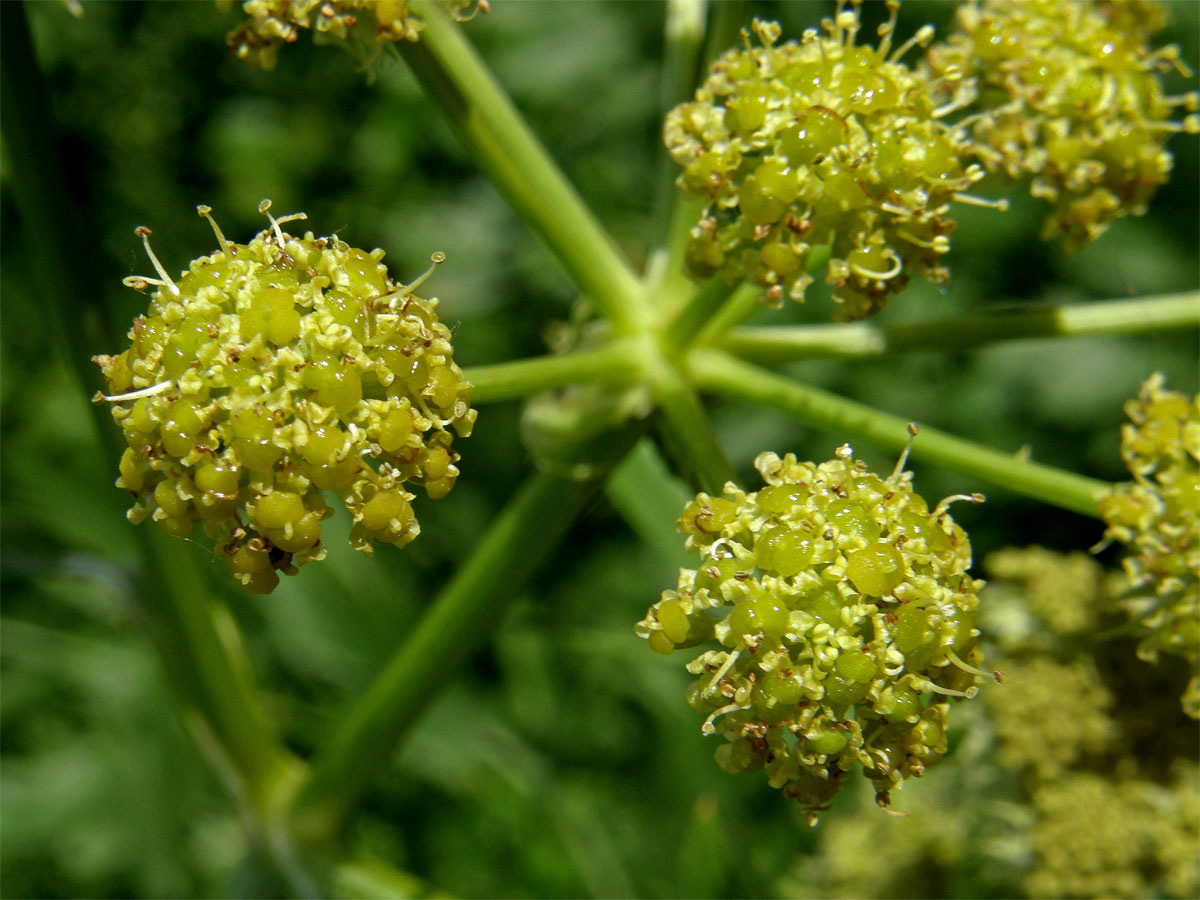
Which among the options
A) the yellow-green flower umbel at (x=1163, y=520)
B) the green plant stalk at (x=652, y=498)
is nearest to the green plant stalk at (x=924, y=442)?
the yellow-green flower umbel at (x=1163, y=520)

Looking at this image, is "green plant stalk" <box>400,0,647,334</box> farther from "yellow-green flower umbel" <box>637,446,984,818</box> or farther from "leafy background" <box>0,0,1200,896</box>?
"leafy background" <box>0,0,1200,896</box>

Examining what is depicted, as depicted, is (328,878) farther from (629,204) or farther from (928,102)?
(629,204)

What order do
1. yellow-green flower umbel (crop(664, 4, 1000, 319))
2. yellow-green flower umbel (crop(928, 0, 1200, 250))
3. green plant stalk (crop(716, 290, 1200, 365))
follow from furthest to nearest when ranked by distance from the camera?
yellow-green flower umbel (crop(928, 0, 1200, 250))
green plant stalk (crop(716, 290, 1200, 365))
yellow-green flower umbel (crop(664, 4, 1000, 319))

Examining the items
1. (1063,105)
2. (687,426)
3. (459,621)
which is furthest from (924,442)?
(459,621)

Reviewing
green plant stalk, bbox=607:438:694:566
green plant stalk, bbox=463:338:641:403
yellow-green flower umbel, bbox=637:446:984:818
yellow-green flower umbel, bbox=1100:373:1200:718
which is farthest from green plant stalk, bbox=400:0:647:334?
yellow-green flower umbel, bbox=1100:373:1200:718

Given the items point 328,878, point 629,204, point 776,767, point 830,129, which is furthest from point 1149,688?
point 629,204
